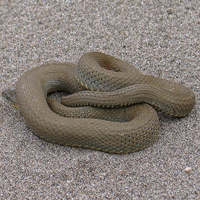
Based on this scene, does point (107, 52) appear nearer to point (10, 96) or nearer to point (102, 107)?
point (102, 107)

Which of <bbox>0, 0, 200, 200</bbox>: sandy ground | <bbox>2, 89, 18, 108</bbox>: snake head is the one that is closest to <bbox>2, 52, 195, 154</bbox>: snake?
<bbox>2, 89, 18, 108</bbox>: snake head

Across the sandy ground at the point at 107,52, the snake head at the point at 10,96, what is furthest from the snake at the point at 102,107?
the sandy ground at the point at 107,52

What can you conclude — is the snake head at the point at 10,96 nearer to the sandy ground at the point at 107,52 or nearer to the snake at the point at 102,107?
the snake at the point at 102,107

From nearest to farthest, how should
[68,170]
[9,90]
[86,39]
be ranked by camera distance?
[68,170], [9,90], [86,39]

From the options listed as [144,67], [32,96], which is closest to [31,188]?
[32,96]

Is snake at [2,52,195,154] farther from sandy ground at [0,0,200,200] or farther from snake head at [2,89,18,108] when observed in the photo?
sandy ground at [0,0,200,200]

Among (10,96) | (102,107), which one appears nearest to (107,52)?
(102,107)

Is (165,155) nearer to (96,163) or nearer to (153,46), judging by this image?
(96,163)
